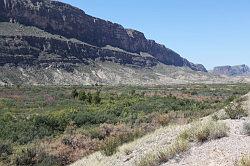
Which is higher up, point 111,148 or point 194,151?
point 194,151

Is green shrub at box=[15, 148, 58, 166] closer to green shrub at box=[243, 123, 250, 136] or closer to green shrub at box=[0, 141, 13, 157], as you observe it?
green shrub at box=[0, 141, 13, 157]

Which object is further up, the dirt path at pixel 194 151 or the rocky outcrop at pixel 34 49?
the rocky outcrop at pixel 34 49

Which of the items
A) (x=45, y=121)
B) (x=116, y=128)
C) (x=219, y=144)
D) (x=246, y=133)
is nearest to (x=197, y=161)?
(x=219, y=144)

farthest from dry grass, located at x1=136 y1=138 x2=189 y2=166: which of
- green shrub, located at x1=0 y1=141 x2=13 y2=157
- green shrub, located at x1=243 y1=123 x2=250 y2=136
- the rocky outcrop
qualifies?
the rocky outcrop

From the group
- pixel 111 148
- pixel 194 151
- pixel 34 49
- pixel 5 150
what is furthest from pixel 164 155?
pixel 34 49

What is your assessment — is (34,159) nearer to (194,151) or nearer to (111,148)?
(111,148)

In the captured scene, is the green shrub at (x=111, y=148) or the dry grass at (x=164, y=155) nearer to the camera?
the dry grass at (x=164, y=155)

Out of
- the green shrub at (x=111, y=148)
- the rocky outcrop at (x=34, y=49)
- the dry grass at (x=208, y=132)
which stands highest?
the rocky outcrop at (x=34, y=49)

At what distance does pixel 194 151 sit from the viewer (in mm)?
12539

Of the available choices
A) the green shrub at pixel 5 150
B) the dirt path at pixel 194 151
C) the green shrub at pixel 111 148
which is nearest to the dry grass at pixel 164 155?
the dirt path at pixel 194 151

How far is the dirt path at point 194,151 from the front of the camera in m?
11.5

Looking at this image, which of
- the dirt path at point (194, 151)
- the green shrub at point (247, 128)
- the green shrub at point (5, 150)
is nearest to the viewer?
the dirt path at point (194, 151)

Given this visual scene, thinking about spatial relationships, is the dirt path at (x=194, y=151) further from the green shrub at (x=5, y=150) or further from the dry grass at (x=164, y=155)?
the green shrub at (x=5, y=150)

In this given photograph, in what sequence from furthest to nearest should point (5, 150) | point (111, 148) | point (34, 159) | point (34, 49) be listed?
point (34, 49) → point (5, 150) → point (34, 159) → point (111, 148)
